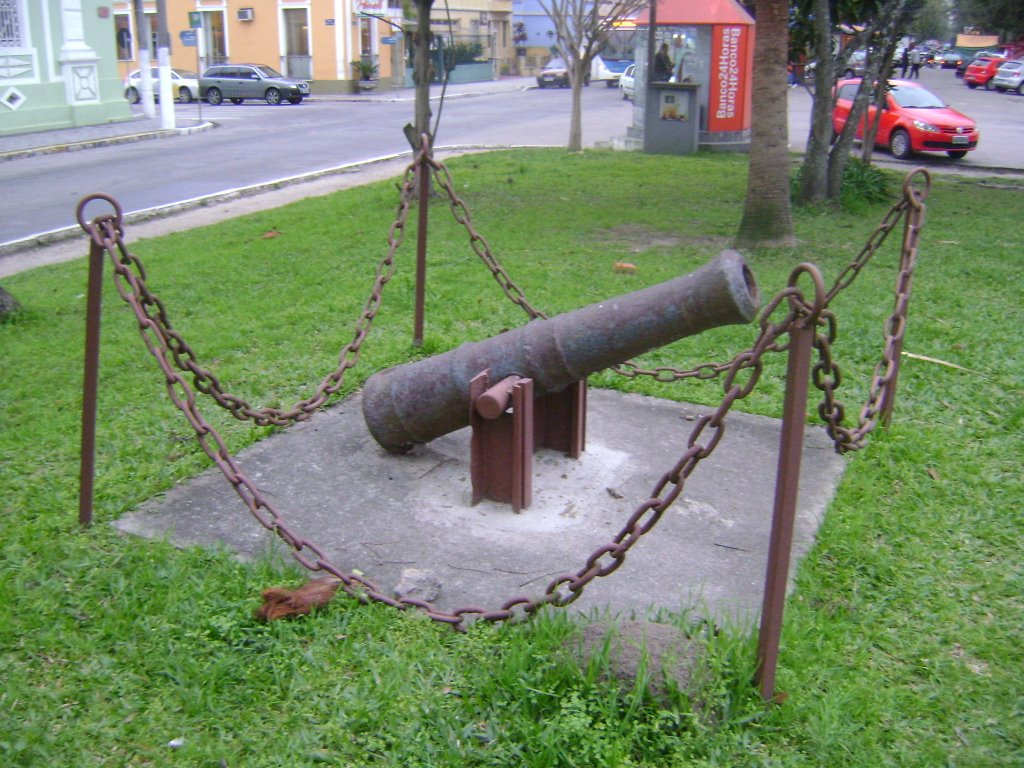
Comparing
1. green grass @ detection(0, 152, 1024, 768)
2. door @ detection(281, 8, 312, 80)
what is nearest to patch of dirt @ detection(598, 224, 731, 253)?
green grass @ detection(0, 152, 1024, 768)

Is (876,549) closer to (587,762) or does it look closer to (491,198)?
(587,762)

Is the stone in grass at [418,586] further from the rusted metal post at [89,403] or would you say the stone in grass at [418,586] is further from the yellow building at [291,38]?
the yellow building at [291,38]

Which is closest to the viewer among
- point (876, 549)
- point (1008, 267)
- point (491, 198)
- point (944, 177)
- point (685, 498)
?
point (876, 549)

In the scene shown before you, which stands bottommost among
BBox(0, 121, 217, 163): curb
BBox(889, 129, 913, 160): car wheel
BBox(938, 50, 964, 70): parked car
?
BBox(0, 121, 217, 163): curb

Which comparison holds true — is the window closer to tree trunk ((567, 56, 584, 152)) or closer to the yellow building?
tree trunk ((567, 56, 584, 152))

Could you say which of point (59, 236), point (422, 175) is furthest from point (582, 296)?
point (59, 236)

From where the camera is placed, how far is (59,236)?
12.4 m

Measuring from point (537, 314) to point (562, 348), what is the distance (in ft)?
4.26

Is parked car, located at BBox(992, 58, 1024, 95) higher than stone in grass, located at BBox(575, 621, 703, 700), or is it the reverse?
parked car, located at BBox(992, 58, 1024, 95)

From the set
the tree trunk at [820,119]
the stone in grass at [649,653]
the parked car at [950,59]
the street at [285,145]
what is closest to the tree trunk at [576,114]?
the street at [285,145]

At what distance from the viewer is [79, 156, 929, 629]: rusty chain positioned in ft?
10.6

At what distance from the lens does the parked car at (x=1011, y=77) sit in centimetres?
4597

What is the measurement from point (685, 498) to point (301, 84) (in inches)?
1513

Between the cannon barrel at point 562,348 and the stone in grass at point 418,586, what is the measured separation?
96cm
